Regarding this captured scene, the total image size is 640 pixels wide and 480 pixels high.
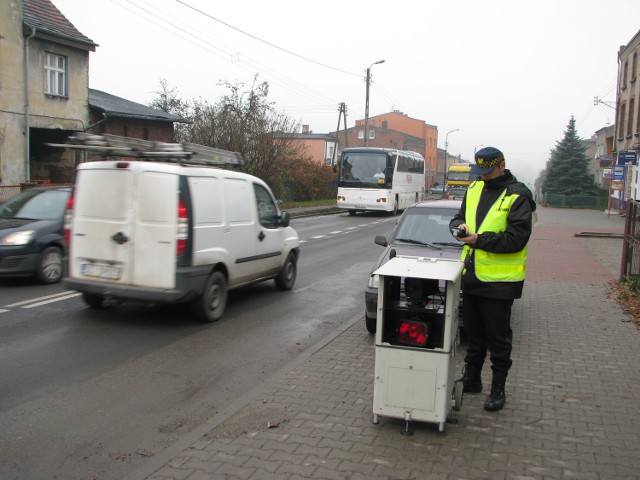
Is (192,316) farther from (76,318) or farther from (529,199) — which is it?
(529,199)

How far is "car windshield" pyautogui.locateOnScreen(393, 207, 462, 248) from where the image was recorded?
26.4 ft

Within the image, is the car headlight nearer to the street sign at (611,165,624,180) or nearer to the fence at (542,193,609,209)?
the street sign at (611,165,624,180)

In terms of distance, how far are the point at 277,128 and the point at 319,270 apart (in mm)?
17669

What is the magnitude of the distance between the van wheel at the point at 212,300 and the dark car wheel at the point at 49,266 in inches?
135

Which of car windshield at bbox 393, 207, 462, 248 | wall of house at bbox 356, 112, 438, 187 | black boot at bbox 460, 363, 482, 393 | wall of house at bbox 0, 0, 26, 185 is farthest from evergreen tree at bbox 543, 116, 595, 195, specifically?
black boot at bbox 460, 363, 482, 393

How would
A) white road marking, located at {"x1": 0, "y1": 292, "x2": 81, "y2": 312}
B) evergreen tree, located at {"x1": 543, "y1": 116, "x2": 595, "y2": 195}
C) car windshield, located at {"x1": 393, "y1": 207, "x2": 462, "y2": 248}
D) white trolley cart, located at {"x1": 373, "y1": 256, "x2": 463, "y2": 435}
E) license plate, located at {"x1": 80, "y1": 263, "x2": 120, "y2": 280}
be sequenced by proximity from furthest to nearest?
evergreen tree, located at {"x1": 543, "y1": 116, "x2": 595, "y2": 195}, white road marking, located at {"x1": 0, "y1": 292, "x2": 81, "y2": 312}, car windshield, located at {"x1": 393, "y1": 207, "x2": 462, "y2": 248}, license plate, located at {"x1": 80, "y1": 263, "x2": 120, "y2": 280}, white trolley cart, located at {"x1": 373, "y1": 256, "x2": 463, "y2": 435}

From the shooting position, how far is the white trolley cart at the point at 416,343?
4.07 metres

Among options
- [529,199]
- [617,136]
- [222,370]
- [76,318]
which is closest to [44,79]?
[76,318]

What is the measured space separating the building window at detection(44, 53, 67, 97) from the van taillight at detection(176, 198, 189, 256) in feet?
62.8

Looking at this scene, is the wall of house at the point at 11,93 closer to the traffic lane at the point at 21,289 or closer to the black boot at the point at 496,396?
the traffic lane at the point at 21,289

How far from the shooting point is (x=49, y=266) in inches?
386

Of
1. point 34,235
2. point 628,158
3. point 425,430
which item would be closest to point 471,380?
point 425,430

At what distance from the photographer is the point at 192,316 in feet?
25.5

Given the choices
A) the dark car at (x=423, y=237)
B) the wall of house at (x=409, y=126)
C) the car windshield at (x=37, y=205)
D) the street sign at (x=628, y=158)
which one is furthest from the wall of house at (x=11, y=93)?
the wall of house at (x=409, y=126)
